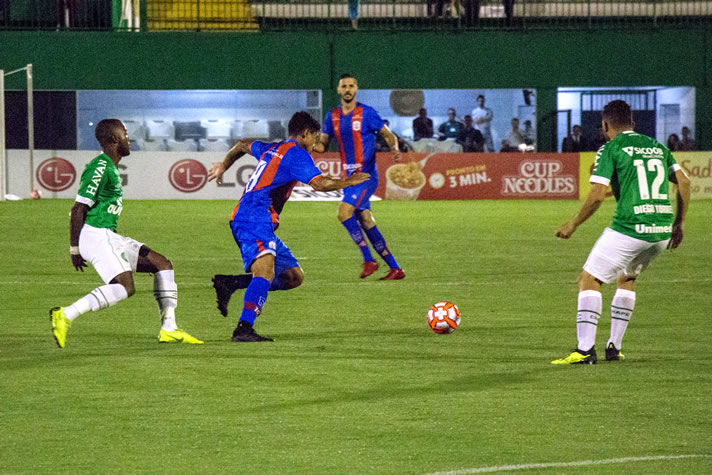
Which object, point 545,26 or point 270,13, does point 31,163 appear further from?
point 545,26

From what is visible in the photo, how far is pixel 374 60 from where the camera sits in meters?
33.1

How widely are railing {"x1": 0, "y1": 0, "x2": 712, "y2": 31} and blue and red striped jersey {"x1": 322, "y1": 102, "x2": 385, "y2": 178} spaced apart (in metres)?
18.9

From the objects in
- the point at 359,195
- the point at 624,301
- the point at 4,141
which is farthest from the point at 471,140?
the point at 624,301

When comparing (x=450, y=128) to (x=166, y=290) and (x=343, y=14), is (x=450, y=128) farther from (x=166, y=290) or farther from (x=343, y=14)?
(x=166, y=290)

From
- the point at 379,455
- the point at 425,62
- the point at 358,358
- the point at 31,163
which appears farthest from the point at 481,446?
the point at 425,62

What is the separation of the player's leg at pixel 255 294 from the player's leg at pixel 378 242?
4.66m

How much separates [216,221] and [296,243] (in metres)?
4.48

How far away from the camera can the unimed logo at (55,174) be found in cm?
2920

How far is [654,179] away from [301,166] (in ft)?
8.26

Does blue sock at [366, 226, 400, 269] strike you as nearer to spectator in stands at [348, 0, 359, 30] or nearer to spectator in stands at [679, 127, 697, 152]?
spectator in stands at [348, 0, 359, 30]

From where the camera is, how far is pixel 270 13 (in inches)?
1342

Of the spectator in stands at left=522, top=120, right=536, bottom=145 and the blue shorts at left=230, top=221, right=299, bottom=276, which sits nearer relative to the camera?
the blue shorts at left=230, top=221, right=299, bottom=276

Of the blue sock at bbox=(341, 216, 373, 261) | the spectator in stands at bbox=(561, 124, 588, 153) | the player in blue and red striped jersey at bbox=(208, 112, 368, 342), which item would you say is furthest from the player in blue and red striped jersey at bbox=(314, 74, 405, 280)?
the spectator in stands at bbox=(561, 124, 588, 153)

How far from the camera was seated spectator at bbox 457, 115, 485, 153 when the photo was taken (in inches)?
1239
